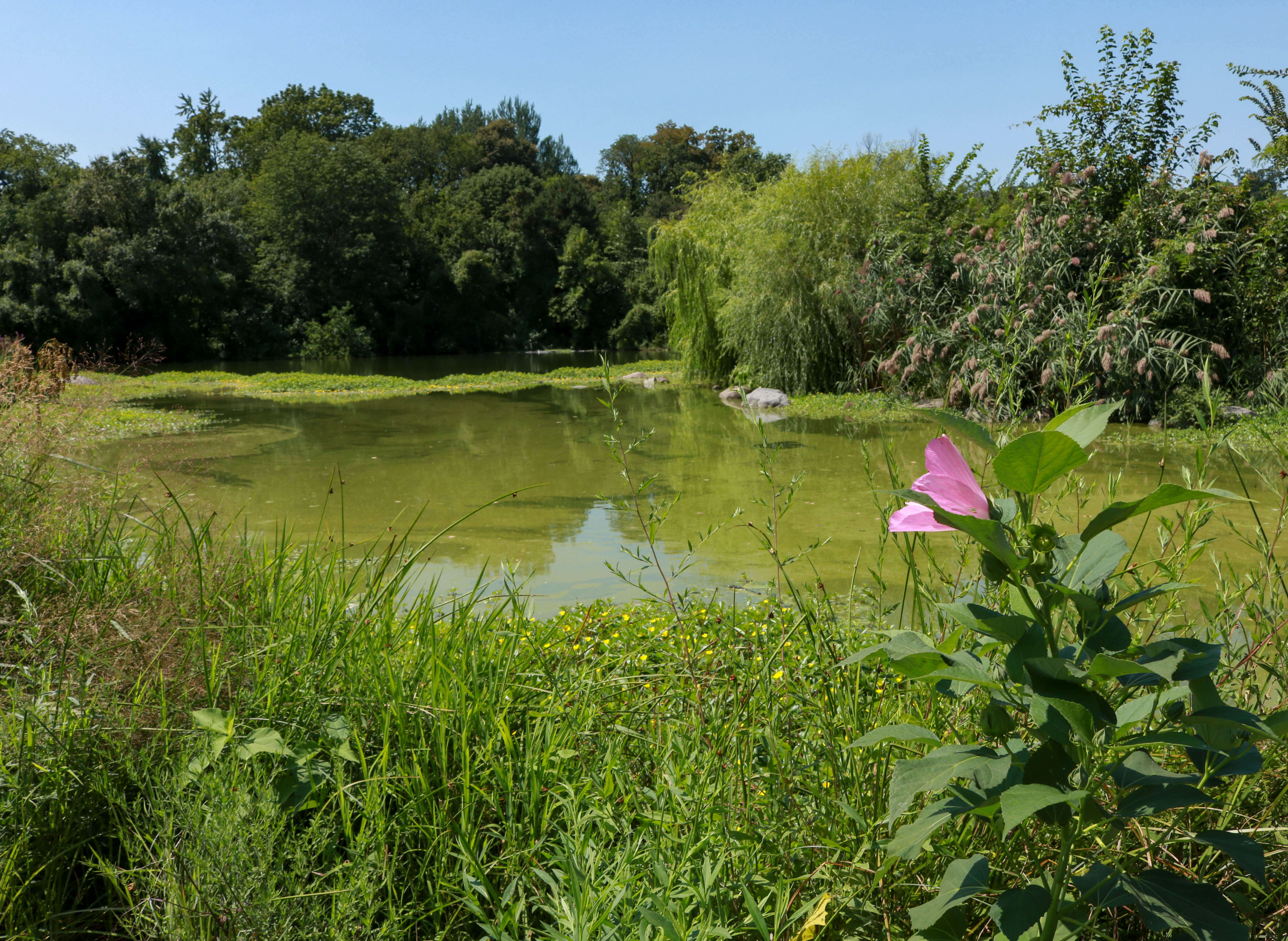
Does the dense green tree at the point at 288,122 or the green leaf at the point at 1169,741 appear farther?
the dense green tree at the point at 288,122

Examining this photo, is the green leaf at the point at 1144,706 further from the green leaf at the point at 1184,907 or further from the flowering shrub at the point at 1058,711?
the green leaf at the point at 1184,907

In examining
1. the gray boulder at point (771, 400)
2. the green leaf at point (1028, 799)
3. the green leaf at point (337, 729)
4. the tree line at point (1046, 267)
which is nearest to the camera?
the green leaf at point (1028, 799)

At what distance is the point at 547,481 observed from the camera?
7.99m

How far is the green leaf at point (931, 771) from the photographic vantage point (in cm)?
83

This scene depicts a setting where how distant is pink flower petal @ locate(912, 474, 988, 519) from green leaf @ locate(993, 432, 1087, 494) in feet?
0.11

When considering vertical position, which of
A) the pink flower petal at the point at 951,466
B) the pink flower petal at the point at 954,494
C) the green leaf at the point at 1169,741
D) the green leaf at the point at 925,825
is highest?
the pink flower petal at the point at 951,466

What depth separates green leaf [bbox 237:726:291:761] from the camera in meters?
1.40

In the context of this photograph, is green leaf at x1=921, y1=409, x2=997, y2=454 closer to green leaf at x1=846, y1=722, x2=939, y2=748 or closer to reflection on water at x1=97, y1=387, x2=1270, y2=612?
green leaf at x1=846, y1=722, x2=939, y2=748

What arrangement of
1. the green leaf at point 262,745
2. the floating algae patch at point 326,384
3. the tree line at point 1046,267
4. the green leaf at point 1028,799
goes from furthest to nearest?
the floating algae patch at point 326,384, the tree line at point 1046,267, the green leaf at point 262,745, the green leaf at point 1028,799

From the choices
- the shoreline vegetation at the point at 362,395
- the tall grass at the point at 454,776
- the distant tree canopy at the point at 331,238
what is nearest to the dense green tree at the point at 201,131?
the distant tree canopy at the point at 331,238

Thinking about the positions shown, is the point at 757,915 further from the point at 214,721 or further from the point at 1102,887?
→ the point at 214,721

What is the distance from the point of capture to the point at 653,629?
124 inches

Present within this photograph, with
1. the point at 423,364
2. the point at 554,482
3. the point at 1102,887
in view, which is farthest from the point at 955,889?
the point at 423,364

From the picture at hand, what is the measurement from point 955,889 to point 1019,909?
0.06 metres
